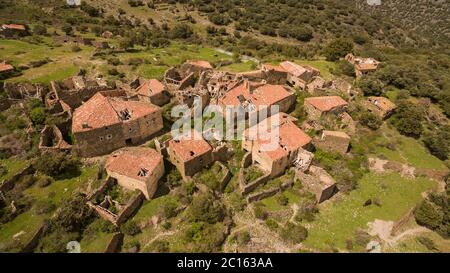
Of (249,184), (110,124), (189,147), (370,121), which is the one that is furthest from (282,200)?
(370,121)

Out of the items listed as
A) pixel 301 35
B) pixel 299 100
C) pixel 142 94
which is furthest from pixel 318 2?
pixel 142 94

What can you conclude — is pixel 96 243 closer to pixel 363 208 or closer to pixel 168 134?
pixel 168 134

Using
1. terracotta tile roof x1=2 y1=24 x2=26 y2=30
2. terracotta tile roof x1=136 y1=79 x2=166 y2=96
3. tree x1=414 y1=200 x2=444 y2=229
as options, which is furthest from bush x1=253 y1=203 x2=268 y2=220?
terracotta tile roof x1=2 y1=24 x2=26 y2=30

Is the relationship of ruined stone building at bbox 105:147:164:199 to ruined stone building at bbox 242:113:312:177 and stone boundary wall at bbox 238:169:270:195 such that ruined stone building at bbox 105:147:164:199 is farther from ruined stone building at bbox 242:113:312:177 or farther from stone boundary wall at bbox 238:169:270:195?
ruined stone building at bbox 242:113:312:177

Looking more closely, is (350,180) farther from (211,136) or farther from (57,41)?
(57,41)

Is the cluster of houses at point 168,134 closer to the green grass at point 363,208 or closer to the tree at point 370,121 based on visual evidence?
the green grass at point 363,208
